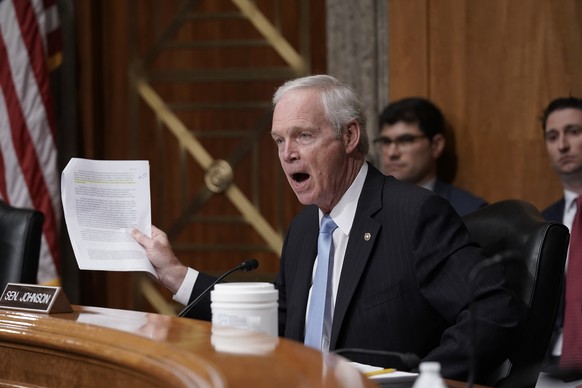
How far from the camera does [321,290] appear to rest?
8.50ft

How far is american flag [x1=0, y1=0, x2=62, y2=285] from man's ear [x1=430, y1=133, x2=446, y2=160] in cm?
199

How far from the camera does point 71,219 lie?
242 centimetres

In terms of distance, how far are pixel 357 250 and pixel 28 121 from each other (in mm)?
2941

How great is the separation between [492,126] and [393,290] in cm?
207

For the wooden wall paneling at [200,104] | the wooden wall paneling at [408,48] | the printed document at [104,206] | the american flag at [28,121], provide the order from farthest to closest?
the wooden wall paneling at [200,104] → the american flag at [28,121] → the wooden wall paneling at [408,48] → the printed document at [104,206]

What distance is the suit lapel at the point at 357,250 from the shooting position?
8.18ft

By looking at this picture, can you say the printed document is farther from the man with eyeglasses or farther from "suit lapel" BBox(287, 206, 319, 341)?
the man with eyeglasses

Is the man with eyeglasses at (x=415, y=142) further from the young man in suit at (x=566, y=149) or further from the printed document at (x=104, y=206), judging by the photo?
the printed document at (x=104, y=206)

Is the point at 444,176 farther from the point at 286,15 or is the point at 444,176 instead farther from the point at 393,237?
the point at 393,237

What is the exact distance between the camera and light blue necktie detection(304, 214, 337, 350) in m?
2.56

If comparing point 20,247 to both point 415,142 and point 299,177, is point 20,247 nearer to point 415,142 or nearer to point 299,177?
point 299,177

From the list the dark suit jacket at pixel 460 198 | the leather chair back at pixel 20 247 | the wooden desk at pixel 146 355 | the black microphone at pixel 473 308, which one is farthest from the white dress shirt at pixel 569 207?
the wooden desk at pixel 146 355

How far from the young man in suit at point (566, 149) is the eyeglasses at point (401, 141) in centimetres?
62

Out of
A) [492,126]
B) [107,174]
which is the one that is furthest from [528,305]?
[492,126]
